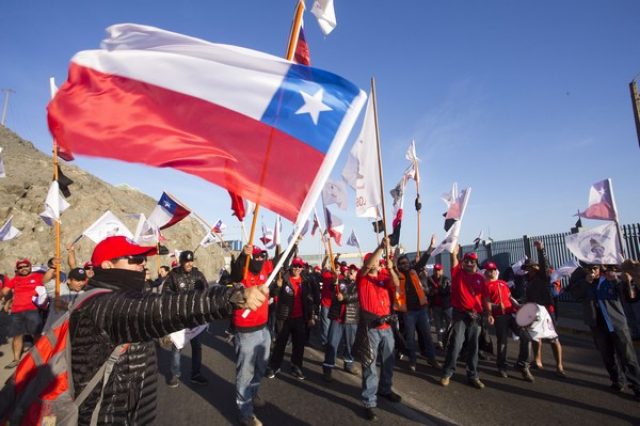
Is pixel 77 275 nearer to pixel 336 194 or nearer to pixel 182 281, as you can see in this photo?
pixel 182 281

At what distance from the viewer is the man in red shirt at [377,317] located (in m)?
4.43

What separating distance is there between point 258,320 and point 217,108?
2679 mm

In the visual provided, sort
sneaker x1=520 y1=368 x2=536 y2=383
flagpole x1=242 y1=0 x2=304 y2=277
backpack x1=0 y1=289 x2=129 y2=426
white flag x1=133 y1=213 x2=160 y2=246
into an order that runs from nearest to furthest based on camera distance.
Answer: backpack x1=0 y1=289 x2=129 y2=426 → flagpole x1=242 y1=0 x2=304 y2=277 → sneaker x1=520 y1=368 x2=536 y2=383 → white flag x1=133 y1=213 x2=160 y2=246

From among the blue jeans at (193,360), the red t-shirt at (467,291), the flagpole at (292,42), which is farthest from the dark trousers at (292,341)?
the flagpole at (292,42)

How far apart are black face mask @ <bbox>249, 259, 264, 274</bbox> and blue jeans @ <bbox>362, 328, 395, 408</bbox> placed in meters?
1.66

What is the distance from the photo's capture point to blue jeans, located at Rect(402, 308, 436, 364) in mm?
6758

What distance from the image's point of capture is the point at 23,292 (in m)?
7.46

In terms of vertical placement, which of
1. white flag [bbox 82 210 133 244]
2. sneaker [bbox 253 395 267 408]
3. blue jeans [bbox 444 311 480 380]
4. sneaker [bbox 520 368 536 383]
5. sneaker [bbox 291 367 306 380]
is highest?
white flag [bbox 82 210 133 244]

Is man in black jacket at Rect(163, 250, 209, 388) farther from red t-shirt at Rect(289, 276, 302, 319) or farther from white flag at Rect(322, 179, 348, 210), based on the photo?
white flag at Rect(322, 179, 348, 210)

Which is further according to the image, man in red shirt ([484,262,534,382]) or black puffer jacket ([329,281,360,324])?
black puffer jacket ([329,281,360,324])

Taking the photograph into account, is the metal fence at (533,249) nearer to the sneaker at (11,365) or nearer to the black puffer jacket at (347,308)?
the black puffer jacket at (347,308)

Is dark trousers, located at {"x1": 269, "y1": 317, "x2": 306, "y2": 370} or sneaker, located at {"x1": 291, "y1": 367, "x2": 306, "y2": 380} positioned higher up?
dark trousers, located at {"x1": 269, "y1": 317, "x2": 306, "y2": 370}

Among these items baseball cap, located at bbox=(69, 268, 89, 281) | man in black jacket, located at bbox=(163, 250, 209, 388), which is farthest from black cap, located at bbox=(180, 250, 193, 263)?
baseball cap, located at bbox=(69, 268, 89, 281)

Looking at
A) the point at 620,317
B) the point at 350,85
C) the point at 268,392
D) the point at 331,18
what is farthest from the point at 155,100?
the point at 620,317
